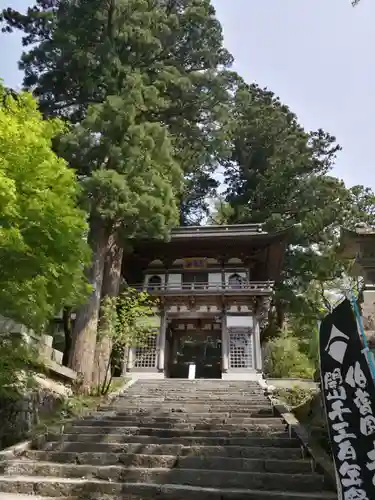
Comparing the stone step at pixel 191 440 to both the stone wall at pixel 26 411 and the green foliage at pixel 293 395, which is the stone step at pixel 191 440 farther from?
Answer: the green foliage at pixel 293 395

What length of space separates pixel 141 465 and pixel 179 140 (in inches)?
582

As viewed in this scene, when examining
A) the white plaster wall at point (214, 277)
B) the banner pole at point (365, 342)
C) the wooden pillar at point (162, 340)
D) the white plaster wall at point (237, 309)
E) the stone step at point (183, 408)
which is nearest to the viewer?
the banner pole at point (365, 342)

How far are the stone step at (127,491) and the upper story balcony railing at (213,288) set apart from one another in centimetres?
1389

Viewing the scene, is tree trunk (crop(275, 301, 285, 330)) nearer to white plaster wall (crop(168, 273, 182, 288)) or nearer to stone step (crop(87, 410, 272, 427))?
white plaster wall (crop(168, 273, 182, 288))

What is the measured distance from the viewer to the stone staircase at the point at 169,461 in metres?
5.88

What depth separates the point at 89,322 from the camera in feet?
43.2

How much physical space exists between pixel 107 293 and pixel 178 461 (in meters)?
9.46

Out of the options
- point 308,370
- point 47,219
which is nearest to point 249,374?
point 308,370

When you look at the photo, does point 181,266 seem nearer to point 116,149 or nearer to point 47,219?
point 116,149

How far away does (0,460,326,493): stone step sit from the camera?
19.6ft

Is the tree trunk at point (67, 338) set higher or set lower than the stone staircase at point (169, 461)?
higher

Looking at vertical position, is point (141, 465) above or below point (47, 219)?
below

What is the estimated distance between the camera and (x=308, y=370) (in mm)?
16312

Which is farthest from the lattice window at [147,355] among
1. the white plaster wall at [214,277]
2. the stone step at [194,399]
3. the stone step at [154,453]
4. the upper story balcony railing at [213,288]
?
the stone step at [154,453]
